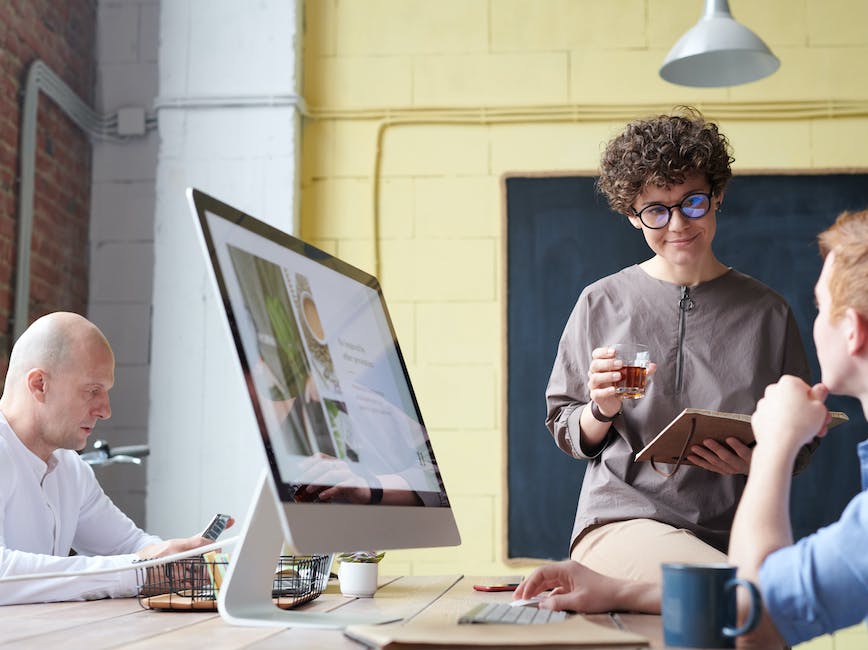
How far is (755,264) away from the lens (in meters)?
3.61

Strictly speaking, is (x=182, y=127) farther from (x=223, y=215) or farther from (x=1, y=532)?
(x=223, y=215)

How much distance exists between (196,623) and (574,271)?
2573 mm

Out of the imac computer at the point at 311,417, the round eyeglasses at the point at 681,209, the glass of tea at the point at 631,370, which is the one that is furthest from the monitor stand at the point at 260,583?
the round eyeglasses at the point at 681,209

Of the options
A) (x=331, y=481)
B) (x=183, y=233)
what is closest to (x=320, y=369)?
(x=331, y=481)

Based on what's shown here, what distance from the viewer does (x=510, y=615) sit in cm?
122

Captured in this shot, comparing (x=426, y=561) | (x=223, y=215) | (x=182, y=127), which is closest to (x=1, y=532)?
(x=223, y=215)

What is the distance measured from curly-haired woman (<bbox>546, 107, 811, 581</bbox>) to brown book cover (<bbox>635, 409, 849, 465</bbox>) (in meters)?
0.05

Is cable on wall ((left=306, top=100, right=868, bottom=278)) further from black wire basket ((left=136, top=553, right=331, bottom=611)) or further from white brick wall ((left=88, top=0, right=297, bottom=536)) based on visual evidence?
black wire basket ((left=136, top=553, right=331, bottom=611))

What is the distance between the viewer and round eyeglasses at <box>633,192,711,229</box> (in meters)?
2.00

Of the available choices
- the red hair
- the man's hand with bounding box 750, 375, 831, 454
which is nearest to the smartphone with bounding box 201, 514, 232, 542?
the man's hand with bounding box 750, 375, 831, 454

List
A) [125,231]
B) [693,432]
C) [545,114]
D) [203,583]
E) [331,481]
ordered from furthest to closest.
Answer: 1. [125,231]
2. [545,114]
3. [693,432]
4. [203,583]
5. [331,481]

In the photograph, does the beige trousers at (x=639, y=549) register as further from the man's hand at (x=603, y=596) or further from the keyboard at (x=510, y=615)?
the keyboard at (x=510, y=615)

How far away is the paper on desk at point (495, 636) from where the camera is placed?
1.02 m

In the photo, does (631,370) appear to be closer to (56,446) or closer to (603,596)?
(603,596)
